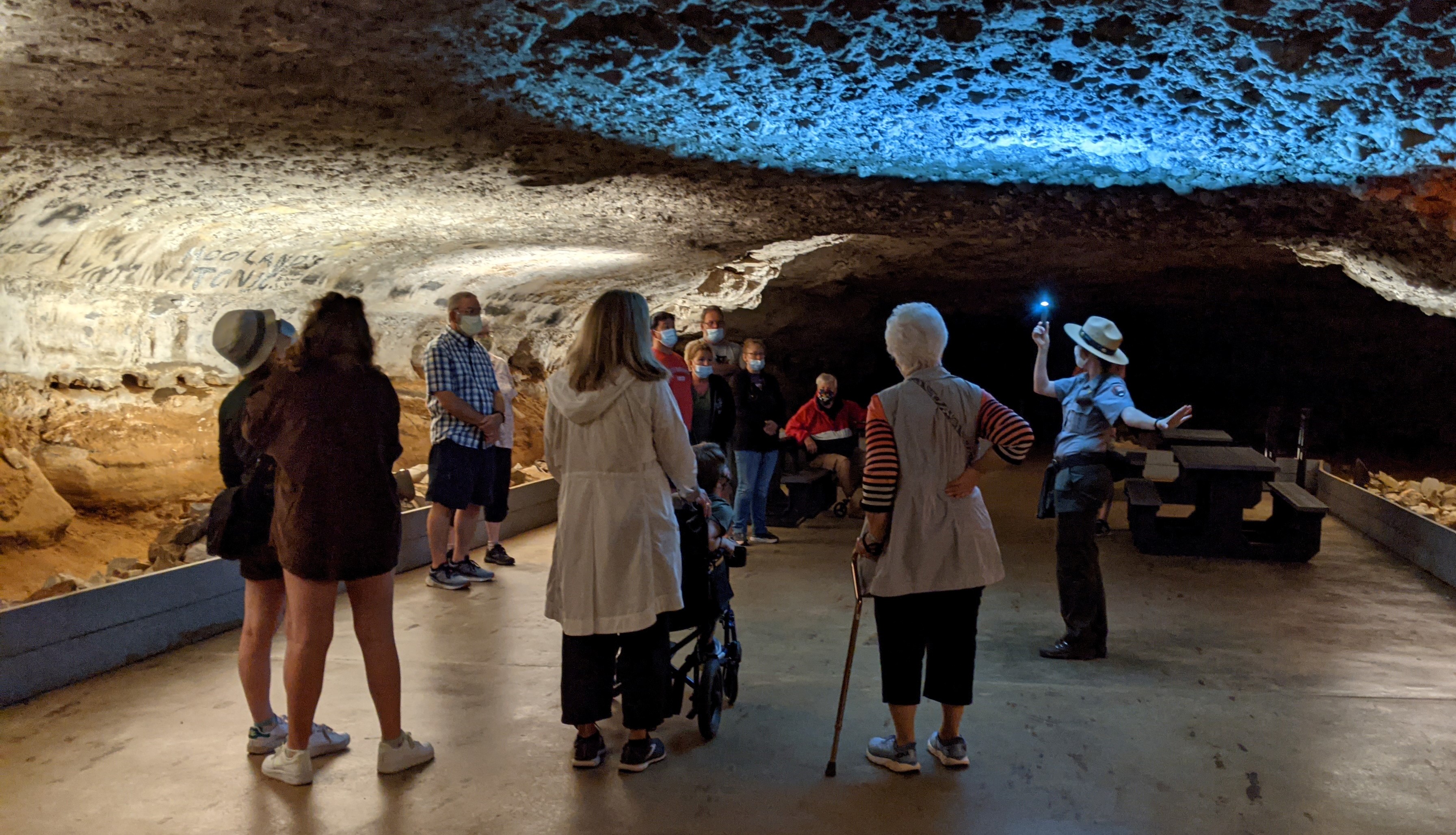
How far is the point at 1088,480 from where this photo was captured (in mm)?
4531

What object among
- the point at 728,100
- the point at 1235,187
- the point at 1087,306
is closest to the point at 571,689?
the point at 728,100

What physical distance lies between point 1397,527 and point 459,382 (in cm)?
665

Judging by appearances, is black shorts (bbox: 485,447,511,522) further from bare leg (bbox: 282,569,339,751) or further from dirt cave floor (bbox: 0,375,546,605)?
bare leg (bbox: 282,569,339,751)

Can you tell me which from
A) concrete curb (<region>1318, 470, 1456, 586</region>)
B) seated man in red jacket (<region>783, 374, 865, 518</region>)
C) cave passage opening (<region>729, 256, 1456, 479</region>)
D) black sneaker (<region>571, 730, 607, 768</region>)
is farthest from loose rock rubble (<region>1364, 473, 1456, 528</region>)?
black sneaker (<region>571, 730, 607, 768</region>)

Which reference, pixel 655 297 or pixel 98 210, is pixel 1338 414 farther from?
pixel 98 210

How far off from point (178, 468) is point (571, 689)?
5.40 metres

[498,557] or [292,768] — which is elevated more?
[292,768]

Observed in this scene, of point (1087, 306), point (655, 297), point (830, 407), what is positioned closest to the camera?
point (830, 407)

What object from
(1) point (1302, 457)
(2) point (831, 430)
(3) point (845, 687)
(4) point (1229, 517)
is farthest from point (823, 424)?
(3) point (845, 687)

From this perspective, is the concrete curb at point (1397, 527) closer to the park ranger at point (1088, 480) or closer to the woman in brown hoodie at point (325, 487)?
the park ranger at point (1088, 480)

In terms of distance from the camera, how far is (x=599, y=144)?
5.14 meters

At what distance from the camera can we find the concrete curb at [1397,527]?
6.29 meters

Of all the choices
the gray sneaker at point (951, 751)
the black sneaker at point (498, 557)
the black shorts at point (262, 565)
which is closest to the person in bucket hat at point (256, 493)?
the black shorts at point (262, 565)

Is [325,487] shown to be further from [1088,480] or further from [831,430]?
[831,430]
